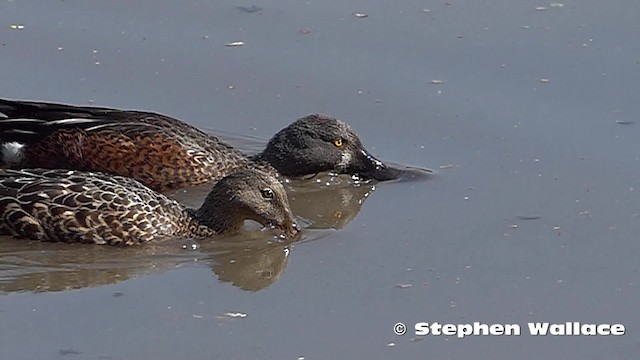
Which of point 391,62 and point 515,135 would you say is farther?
point 391,62

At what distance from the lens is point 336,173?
11328 mm

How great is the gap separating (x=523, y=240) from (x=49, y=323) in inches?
109

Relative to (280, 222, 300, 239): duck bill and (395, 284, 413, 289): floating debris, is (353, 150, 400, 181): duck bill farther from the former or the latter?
(395, 284, 413, 289): floating debris

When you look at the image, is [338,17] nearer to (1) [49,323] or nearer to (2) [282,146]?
(2) [282,146]

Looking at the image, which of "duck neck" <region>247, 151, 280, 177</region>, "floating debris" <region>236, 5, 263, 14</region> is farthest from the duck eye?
"floating debris" <region>236, 5, 263, 14</region>

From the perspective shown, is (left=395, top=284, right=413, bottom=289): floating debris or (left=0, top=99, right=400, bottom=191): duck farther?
(left=0, top=99, right=400, bottom=191): duck

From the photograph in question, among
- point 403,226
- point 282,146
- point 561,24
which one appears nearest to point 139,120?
point 282,146

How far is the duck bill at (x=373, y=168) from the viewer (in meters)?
10.8

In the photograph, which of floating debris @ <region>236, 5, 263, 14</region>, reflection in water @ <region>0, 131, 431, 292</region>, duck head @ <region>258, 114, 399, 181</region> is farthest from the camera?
floating debris @ <region>236, 5, 263, 14</region>

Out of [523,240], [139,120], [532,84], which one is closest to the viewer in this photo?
[523,240]

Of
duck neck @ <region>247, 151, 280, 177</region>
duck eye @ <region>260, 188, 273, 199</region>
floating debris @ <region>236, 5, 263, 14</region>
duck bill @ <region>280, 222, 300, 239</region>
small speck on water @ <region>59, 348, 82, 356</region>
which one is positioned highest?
floating debris @ <region>236, 5, 263, 14</region>

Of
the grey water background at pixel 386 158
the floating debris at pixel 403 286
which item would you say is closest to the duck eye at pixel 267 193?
the grey water background at pixel 386 158

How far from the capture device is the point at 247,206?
10094 millimetres

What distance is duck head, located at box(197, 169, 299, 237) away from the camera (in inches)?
395
